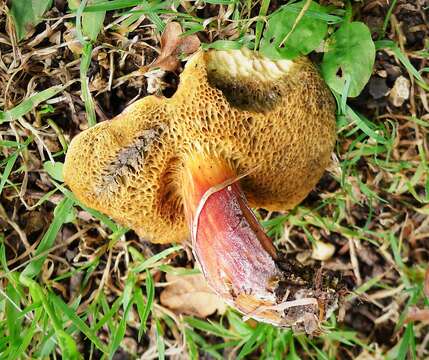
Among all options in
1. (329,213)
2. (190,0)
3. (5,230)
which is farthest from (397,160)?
(5,230)

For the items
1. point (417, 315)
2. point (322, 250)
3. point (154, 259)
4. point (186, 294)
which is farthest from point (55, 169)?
point (417, 315)

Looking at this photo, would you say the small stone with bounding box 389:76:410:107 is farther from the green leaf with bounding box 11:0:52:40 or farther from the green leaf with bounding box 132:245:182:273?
the green leaf with bounding box 11:0:52:40

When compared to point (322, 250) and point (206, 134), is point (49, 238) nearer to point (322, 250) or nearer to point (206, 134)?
point (206, 134)

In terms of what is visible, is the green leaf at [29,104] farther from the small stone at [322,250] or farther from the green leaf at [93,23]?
the small stone at [322,250]

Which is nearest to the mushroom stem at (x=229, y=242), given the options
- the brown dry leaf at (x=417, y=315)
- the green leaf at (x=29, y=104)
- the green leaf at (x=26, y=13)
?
the green leaf at (x=29, y=104)

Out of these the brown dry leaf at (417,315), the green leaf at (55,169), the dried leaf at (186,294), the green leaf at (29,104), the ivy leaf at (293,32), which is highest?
the ivy leaf at (293,32)

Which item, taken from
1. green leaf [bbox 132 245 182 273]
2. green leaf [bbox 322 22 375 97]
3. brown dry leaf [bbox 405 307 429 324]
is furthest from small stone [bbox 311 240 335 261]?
green leaf [bbox 322 22 375 97]

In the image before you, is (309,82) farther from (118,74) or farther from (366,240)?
(366,240)
